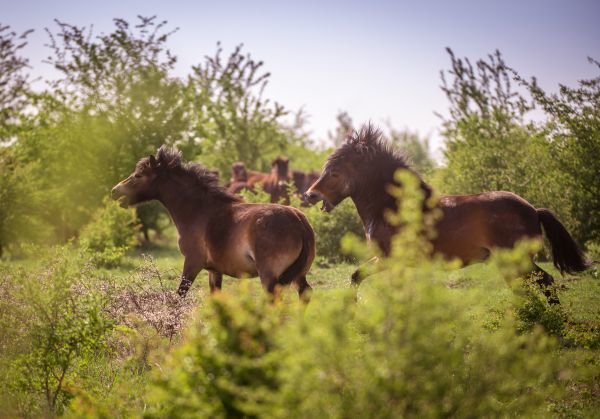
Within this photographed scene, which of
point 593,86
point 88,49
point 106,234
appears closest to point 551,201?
point 593,86

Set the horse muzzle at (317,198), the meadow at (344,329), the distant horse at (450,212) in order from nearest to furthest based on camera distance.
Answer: the meadow at (344,329) → the distant horse at (450,212) → the horse muzzle at (317,198)

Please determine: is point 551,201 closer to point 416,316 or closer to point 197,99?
point 416,316

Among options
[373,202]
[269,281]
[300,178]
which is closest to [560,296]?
[373,202]

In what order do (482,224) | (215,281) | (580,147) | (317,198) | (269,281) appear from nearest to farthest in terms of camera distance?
(269,281), (482,224), (215,281), (317,198), (580,147)

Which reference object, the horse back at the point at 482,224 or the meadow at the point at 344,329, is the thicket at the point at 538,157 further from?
the horse back at the point at 482,224

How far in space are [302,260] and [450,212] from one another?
2256 millimetres

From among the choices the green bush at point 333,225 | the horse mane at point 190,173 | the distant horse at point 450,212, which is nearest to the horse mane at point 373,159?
the distant horse at point 450,212

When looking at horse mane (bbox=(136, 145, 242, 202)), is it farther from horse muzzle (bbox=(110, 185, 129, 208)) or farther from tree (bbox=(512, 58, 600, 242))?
tree (bbox=(512, 58, 600, 242))

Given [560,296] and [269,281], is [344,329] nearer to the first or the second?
[269,281]

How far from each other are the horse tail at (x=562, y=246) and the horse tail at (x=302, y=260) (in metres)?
3.15

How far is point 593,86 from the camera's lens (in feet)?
41.9

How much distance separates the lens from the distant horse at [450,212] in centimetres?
746

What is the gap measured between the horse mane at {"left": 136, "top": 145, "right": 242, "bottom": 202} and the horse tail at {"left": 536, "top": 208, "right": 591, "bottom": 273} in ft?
14.1

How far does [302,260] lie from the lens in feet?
23.2
